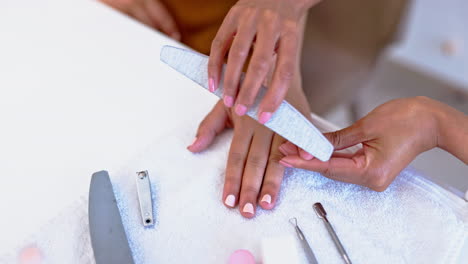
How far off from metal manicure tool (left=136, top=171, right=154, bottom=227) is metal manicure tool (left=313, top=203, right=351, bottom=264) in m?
0.19

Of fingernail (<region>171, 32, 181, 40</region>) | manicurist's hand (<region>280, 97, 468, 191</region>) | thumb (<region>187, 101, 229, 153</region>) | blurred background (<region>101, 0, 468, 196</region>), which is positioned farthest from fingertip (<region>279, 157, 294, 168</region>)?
fingernail (<region>171, 32, 181, 40</region>)

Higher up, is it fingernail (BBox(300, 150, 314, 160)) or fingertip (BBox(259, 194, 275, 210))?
fingernail (BBox(300, 150, 314, 160))

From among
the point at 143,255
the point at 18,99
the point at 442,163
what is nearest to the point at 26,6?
the point at 18,99

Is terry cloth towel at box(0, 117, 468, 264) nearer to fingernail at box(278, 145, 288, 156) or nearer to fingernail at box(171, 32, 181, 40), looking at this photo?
fingernail at box(278, 145, 288, 156)

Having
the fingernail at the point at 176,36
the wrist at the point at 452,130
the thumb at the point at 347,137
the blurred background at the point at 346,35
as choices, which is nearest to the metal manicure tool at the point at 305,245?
the thumb at the point at 347,137

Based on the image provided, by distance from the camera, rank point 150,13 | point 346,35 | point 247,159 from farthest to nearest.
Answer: point 346,35 → point 150,13 → point 247,159

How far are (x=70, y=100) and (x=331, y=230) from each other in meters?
0.42

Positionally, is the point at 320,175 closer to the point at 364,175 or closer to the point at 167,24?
the point at 364,175

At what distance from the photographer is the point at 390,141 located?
503 millimetres

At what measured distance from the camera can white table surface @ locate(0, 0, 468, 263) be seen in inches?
21.3

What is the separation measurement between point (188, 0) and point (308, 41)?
1.06 feet

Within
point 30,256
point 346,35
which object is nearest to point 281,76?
point 30,256

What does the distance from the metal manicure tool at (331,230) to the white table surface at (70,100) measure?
5.0 inches

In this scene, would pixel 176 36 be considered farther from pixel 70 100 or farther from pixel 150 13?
pixel 70 100
